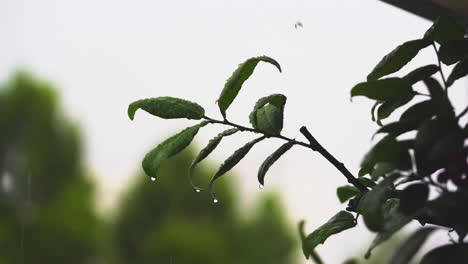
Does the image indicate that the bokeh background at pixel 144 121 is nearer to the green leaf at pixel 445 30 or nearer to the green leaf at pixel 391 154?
the green leaf at pixel 445 30

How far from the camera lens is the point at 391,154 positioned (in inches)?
15.2

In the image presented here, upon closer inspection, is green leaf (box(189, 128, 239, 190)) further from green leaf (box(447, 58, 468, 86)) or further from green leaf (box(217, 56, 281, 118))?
green leaf (box(447, 58, 468, 86))

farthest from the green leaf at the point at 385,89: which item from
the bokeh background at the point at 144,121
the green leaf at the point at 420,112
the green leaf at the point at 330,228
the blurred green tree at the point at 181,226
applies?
the blurred green tree at the point at 181,226

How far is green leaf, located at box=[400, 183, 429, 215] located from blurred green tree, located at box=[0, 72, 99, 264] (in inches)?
161

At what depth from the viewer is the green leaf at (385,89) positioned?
0.44m

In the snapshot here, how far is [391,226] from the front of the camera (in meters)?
0.39

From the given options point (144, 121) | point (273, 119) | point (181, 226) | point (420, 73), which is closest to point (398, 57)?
point (420, 73)

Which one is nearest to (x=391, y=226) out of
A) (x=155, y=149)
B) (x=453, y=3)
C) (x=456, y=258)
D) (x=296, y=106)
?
(x=456, y=258)

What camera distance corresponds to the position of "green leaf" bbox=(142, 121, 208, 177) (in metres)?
0.48

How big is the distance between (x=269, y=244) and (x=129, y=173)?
6.00 feet

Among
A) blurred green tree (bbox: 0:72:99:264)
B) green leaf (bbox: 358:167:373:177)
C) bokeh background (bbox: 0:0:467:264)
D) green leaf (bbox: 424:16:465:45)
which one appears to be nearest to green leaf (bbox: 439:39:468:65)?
green leaf (bbox: 424:16:465:45)

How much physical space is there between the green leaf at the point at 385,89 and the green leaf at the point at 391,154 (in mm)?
62

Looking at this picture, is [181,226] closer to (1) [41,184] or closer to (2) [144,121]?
→ (1) [41,184]

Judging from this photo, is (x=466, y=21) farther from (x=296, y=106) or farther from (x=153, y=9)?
(x=153, y=9)
